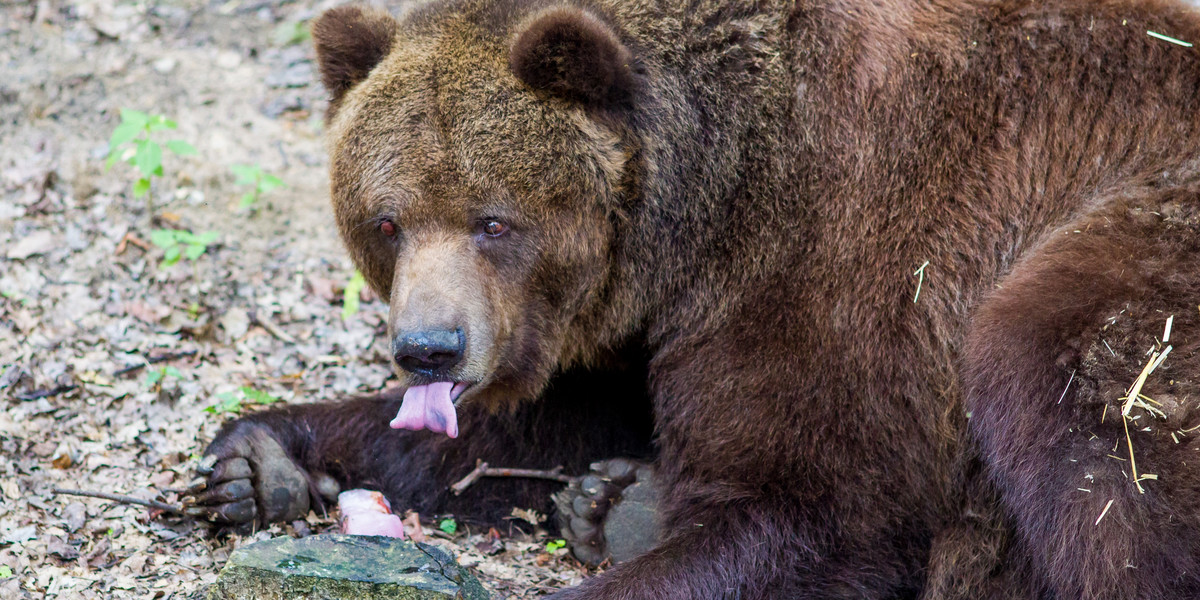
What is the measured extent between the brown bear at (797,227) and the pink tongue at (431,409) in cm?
1

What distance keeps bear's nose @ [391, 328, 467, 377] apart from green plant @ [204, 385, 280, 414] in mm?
2112

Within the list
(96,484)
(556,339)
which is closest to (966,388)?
(556,339)

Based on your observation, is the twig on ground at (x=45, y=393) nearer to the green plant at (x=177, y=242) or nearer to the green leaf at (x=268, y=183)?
the green plant at (x=177, y=242)

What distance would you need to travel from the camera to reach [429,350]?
4.20m

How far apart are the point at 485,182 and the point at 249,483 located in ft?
6.34

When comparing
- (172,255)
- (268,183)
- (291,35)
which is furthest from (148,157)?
(291,35)

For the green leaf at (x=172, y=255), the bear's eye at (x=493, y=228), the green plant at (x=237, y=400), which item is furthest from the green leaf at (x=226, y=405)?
the bear's eye at (x=493, y=228)

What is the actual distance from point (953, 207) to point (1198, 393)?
3.72 ft

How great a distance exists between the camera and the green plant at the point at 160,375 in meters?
6.17

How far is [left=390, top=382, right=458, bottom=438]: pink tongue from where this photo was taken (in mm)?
4453

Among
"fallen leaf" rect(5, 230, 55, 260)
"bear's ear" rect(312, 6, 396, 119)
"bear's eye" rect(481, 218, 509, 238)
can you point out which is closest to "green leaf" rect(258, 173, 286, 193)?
"fallen leaf" rect(5, 230, 55, 260)

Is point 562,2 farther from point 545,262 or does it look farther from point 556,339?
point 556,339

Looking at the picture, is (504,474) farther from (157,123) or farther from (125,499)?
(157,123)

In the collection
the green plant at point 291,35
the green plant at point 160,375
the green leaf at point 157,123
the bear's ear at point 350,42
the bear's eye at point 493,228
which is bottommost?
the green plant at point 160,375
